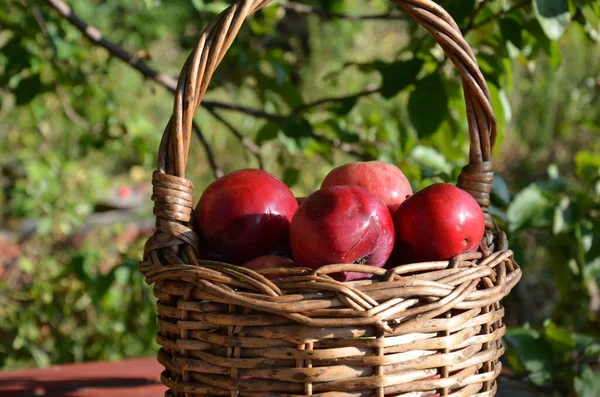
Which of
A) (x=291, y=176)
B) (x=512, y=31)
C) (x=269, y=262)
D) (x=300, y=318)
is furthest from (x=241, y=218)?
(x=291, y=176)

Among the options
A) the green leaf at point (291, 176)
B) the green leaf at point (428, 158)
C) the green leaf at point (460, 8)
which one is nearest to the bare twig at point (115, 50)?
the green leaf at point (291, 176)

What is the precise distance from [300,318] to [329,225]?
0.51 feet

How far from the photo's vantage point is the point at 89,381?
1.44 meters

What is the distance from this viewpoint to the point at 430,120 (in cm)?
150

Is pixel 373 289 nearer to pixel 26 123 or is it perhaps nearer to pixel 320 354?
pixel 320 354

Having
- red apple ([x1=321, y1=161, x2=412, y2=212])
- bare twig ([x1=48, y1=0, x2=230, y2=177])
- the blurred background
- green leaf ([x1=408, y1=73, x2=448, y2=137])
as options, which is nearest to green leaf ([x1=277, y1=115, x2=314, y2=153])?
the blurred background

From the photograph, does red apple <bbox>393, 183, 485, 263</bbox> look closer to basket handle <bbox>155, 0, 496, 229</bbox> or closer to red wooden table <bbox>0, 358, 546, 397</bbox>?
basket handle <bbox>155, 0, 496, 229</bbox>

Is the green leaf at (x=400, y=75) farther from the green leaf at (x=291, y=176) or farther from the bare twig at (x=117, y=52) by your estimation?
the green leaf at (x=291, y=176)

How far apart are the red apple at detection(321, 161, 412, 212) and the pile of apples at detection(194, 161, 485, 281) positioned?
0.40 ft

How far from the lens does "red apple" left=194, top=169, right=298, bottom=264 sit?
966mm

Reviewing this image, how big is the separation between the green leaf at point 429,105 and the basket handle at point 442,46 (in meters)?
0.43

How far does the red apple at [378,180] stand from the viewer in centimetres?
110

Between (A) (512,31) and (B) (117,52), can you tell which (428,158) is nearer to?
(A) (512,31)

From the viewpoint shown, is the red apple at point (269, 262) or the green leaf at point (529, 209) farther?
the green leaf at point (529, 209)
